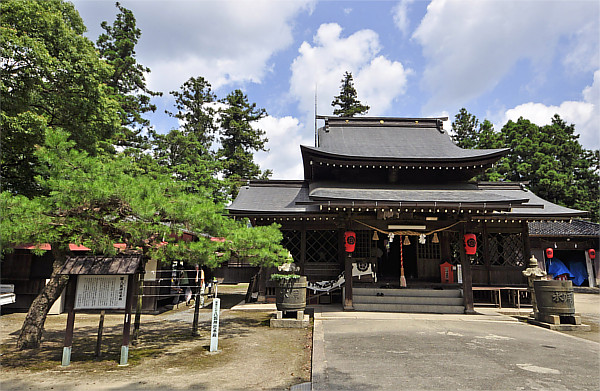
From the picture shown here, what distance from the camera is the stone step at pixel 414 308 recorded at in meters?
11.2

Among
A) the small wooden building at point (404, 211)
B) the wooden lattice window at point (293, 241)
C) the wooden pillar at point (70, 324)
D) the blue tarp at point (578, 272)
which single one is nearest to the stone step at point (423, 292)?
the small wooden building at point (404, 211)

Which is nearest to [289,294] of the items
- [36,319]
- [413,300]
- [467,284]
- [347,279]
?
[347,279]

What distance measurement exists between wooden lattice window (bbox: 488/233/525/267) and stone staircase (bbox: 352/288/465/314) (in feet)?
10.1

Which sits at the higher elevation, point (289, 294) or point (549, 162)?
point (549, 162)

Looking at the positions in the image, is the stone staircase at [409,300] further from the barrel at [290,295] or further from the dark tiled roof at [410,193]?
the dark tiled roof at [410,193]

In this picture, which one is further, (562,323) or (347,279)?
(347,279)

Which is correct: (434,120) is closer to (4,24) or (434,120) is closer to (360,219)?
(360,219)

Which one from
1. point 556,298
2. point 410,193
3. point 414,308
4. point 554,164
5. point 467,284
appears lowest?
point 414,308

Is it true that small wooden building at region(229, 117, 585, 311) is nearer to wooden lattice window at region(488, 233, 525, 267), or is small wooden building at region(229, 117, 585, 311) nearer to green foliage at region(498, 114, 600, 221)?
wooden lattice window at region(488, 233, 525, 267)

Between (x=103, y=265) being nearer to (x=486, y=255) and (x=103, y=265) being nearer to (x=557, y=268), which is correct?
(x=486, y=255)

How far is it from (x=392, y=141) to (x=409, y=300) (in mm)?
8590

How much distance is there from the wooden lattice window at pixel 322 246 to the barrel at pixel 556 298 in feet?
22.1

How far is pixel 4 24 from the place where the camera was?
975 centimetres

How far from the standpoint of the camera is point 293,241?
13523 mm
